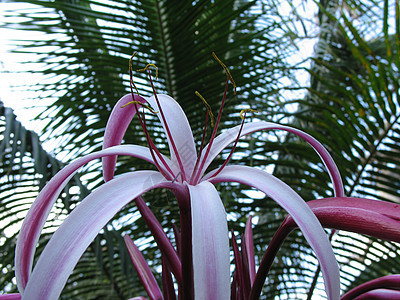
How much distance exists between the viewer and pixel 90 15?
1043 millimetres

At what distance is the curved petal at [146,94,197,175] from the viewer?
1.40 ft

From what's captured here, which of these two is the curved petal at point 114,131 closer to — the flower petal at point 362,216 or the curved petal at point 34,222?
the curved petal at point 34,222

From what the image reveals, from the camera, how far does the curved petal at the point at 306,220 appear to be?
31 centimetres

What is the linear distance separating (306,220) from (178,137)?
0.17 m

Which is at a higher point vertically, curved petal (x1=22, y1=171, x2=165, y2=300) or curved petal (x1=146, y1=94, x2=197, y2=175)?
curved petal (x1=146, y1=94, x2=197, y2=175)

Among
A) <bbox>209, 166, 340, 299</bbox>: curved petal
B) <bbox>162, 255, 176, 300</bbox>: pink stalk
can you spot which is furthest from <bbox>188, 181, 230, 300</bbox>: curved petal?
<bbox>162, 255, 176, 300</bbox>: pink stalk

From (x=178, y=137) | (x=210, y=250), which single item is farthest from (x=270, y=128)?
(x=210, y=250)

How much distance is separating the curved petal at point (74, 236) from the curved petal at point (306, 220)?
0.33ft

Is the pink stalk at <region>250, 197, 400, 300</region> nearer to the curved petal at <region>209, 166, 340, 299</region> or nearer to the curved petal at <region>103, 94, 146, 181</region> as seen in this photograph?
the curved petal at <region>209, 166, 340, 299</region>

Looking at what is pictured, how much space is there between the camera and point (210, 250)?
0.28 m

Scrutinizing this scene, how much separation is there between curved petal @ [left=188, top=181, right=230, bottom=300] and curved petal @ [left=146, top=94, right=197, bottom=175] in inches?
3.9

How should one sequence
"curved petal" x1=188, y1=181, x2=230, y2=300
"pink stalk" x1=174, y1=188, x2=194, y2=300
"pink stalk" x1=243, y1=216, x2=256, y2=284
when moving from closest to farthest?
1. "curved petal" x1=188, y1=181, x2=230, y2=300
2. "pink stalk" x1=174, y1=188, x2=194, y2=300
3. "pink stalk" x1=243, y1=216, x2=256, y2=284

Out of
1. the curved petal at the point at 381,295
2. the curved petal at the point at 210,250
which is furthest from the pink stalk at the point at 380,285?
the curved petal at the point at 210,250

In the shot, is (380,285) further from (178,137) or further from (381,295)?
(178,137)
